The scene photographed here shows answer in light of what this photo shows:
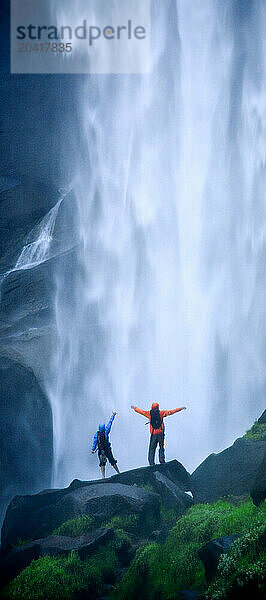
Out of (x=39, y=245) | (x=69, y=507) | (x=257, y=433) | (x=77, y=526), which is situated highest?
(x=39, y=245)

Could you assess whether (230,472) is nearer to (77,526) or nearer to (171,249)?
(77,526)

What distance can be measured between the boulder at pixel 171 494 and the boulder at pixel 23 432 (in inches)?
418

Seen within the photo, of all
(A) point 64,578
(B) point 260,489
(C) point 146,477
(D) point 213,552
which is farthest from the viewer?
(C) point 146,477

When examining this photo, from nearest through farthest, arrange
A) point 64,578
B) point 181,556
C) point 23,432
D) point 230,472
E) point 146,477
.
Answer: point 181,556 < point 64,578 < point 230,472 < point 146,477 < point 23,432

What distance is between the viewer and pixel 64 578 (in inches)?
365

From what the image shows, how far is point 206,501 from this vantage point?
12328 mm

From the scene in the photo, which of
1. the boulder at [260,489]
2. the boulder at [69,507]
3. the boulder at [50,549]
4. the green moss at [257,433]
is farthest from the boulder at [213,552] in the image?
the green moss at [257,433]

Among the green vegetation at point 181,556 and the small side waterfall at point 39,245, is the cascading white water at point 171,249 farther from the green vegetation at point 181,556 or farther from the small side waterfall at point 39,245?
the green vegetation at point 181,556

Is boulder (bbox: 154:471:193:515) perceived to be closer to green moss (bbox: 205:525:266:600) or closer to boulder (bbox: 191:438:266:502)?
boulder (bbox: 191:438:266:502)

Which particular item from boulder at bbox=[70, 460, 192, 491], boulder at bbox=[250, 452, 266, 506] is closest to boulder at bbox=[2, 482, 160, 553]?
boulder at bbox=[70, 460, 192, 491]

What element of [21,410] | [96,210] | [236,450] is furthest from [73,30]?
[236,450]

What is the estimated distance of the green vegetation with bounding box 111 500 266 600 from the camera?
851cm

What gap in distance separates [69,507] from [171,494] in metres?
2.61

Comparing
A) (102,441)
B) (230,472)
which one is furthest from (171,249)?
(230,472)
